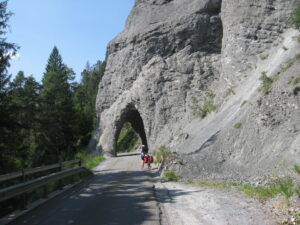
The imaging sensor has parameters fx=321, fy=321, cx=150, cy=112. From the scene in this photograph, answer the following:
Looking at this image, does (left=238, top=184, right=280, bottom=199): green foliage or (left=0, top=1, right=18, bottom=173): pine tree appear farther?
(left=0, top=1, right=18, bottom=173): pine tree

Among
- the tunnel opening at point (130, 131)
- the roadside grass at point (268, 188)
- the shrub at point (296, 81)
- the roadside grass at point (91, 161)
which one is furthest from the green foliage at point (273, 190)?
the tunnel opening at point (130, 131)

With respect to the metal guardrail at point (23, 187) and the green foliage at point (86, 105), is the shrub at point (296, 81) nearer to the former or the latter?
the metal guardrail at point (23, 187)

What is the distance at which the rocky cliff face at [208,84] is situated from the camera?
42.8 feet

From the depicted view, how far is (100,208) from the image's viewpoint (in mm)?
8141

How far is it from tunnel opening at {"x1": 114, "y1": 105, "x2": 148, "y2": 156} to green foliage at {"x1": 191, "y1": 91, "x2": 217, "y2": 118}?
7635 millimetres

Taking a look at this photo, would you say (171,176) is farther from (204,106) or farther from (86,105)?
(86,105)

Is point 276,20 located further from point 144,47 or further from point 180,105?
point 144,47

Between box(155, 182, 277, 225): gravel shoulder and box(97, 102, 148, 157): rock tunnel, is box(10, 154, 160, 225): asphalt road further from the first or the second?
box(97, 102, 148, 157): rock tunnel

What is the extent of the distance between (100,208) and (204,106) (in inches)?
688

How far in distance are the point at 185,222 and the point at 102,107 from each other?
28616mm

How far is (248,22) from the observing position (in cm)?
2386

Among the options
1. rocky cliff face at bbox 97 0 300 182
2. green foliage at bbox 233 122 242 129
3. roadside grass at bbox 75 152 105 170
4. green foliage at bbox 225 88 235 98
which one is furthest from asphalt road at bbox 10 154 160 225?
green foliage at bbox 225 88 235 98

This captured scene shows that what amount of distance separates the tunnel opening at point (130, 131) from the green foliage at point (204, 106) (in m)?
7.64

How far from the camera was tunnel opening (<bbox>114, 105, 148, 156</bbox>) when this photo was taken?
31781 millimetres
